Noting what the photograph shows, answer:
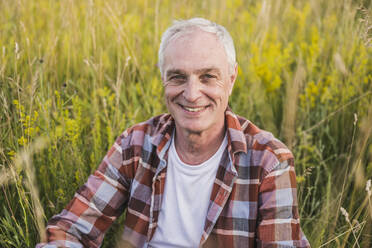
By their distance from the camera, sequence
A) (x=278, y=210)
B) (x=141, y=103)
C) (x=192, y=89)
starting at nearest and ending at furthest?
(x=278, y=210) < (x=192, y=89) < (x=141, y=103)

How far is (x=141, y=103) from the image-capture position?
2785mm

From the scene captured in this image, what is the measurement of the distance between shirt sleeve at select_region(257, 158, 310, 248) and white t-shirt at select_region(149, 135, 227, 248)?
9.8 inches

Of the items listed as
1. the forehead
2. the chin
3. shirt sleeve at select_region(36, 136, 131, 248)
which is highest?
the forehead

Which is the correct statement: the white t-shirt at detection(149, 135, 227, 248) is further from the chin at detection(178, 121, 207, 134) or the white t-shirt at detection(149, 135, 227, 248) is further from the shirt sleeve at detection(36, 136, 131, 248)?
the shirt sleeve at detection(36, 136, 131, 248)

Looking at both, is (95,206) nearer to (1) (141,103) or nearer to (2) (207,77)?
(2) (207,77)

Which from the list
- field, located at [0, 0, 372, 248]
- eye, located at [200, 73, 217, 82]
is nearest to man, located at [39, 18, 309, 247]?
eye, located at [200, 73, 217, 82]

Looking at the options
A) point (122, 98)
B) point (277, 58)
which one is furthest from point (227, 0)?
point (122, 98)

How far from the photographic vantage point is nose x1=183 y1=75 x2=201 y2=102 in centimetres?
156

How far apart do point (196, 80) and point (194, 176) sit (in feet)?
1.40

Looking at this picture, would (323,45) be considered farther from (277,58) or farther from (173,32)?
(173,32)

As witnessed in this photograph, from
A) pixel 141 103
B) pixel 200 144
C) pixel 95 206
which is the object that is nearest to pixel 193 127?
pixel 200 144

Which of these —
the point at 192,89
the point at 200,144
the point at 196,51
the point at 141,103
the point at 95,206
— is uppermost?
the point at 196,51

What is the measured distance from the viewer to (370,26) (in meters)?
1.56

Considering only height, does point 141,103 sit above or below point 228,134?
below
